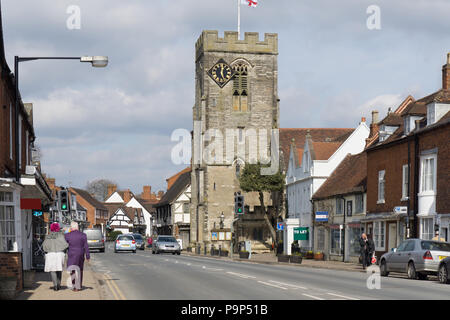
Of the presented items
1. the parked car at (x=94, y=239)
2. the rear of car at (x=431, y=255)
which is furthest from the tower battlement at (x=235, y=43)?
the rear of car at (x=431, y=255)

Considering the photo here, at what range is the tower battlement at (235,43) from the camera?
75.9m

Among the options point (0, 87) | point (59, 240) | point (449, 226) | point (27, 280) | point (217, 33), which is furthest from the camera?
point (217, 33)

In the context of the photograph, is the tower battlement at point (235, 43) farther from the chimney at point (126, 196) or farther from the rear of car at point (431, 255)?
the chimney at point (126, 196)

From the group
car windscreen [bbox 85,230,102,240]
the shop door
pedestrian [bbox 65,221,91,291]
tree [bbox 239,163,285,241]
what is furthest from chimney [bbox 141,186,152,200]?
pedestrian [bbox 65,221,91,291]

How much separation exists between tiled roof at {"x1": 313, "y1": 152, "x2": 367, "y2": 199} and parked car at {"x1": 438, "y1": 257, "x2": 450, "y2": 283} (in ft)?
66.5

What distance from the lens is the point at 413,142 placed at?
117 ft

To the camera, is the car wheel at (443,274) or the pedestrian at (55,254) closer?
the pedestrian at (55,254)

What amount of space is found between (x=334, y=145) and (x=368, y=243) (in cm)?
2408

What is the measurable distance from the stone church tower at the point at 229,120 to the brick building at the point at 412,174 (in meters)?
33.7

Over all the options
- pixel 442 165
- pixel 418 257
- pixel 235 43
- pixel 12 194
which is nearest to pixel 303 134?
pixel 235 43

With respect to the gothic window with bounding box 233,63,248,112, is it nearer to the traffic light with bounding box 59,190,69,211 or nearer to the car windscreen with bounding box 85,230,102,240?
the car windscreen with bounding box 85,230,102,240

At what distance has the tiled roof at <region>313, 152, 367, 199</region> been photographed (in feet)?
152
